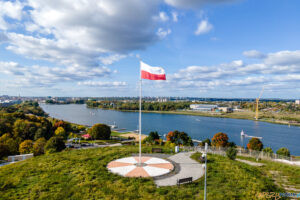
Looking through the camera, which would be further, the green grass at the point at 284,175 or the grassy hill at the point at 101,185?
the green grass at the point at 284,175

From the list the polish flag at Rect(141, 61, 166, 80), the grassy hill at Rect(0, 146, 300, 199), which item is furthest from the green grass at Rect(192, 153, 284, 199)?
the polish flag at Rect(141, 61, 166, 80)

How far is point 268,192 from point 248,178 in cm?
178

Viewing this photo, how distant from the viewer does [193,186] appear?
9703 mm

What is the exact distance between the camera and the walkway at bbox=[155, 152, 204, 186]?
1036 cm

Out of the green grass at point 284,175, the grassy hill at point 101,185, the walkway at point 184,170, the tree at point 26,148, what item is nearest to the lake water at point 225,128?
the green grass at point 284,175

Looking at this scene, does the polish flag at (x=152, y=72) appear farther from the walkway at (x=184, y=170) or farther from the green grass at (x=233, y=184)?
the green grass at (x=233, y=184)

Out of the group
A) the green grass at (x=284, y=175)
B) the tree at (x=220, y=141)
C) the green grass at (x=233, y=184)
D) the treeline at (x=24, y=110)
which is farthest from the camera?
the treeline at (x=24, y=110)

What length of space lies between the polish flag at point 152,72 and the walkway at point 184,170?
630 centimetres

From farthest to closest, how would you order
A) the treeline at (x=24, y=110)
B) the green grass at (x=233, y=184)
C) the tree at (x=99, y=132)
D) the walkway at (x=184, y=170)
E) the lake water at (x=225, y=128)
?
1. the treeline at (x=24, y=110)
2. the lake water at (x=225, y=128)
3. the tree at (x=99, y=132)
4. the walkway at (x=184, y=170)
5. the green grass at (x=233, y=184)

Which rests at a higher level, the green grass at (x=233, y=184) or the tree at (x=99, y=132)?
the green grass at (x=233, y=184)

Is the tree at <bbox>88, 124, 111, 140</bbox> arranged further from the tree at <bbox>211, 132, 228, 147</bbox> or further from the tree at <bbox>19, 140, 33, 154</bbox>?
the tree at <bbox>211, 132, 228, 147</bbox>

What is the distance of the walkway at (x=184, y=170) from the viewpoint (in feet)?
34.0

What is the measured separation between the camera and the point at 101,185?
9.75 metres

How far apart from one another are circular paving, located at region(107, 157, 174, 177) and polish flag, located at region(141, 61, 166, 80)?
243 inches
